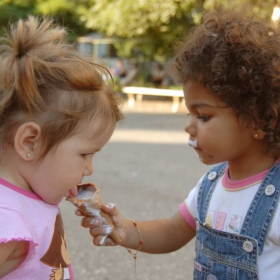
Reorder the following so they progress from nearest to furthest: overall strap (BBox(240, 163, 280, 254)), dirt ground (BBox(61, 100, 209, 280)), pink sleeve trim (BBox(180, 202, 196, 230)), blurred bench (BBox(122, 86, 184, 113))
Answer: overall strap (BBox(240, 163, 280, 254)), pink sleeve trim (BBox(180, 202, 196, 230)), dirt ground (BBox(61, 100, 209, 280)), blurred bench (BBox(122, 86, 184, 113))

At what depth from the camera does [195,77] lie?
5.98 feet

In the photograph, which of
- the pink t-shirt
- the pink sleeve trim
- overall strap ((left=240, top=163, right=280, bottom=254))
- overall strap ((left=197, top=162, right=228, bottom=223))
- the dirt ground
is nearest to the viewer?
the pink t-shirt

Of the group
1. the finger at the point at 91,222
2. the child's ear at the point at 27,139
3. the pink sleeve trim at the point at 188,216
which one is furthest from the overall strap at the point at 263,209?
the child's ear at the point at 27,139

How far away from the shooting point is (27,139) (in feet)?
4.69

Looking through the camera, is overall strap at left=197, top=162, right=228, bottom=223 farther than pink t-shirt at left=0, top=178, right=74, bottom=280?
Yes

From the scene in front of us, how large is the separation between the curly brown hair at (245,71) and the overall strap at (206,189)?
0.26 meters

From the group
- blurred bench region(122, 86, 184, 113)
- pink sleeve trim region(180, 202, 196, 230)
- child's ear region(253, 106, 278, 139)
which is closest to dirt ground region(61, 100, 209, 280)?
pink sleeve trim region(180, 202, 196, 230)

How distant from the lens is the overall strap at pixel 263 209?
1673mm

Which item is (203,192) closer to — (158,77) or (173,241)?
(173,241)

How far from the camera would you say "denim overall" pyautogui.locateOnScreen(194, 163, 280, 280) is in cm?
168

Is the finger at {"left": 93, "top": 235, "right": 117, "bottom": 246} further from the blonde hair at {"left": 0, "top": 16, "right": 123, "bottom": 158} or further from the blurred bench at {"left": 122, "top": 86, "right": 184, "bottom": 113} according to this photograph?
the blurred bench at {"left": 122, "top": 86, "right": 184, "bottom": 113}

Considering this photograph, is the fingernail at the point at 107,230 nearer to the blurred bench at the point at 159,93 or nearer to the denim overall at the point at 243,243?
the denim overall at the point at 243,243

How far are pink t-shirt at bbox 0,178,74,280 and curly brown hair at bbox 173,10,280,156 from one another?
0.68 metres

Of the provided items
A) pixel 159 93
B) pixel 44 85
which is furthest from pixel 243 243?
pixel 159 93
